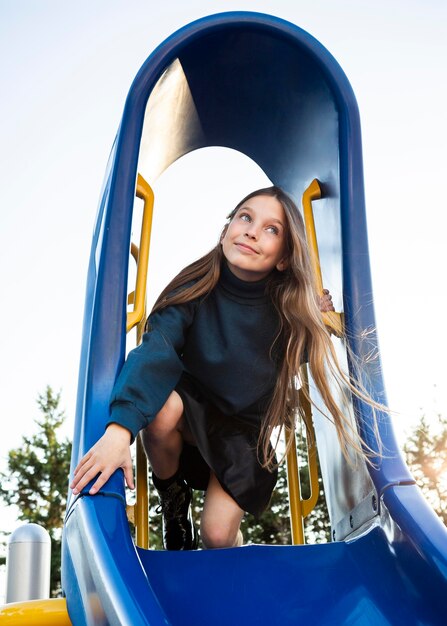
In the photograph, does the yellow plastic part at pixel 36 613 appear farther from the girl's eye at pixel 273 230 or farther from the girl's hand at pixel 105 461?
the girl's eye at pixel 273 230

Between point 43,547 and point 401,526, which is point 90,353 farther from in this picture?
point 43,547

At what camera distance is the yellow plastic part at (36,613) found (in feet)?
3.96

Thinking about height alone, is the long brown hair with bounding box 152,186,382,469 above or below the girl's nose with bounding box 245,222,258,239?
below

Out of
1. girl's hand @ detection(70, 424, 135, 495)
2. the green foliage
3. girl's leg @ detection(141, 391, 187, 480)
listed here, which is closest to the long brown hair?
girl's leg @ detection(141, 391, 187, 480)

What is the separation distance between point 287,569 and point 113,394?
1.81 feet

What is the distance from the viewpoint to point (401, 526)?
1420 millimetres

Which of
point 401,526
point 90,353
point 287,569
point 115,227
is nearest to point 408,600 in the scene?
point 401,526

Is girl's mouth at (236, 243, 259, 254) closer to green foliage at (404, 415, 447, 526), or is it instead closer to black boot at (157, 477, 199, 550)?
black boot at (157, 477, 199, 550)

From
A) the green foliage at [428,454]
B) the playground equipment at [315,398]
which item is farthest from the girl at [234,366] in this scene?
the green foliage at [428,454]

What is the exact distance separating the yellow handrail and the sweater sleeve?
0.10 m

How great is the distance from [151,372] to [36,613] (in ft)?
1.98

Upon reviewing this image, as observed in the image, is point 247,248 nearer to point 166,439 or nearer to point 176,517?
point 166,439

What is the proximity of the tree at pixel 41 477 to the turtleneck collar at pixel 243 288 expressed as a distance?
14472 millimetres

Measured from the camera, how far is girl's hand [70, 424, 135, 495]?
1.35 meters
